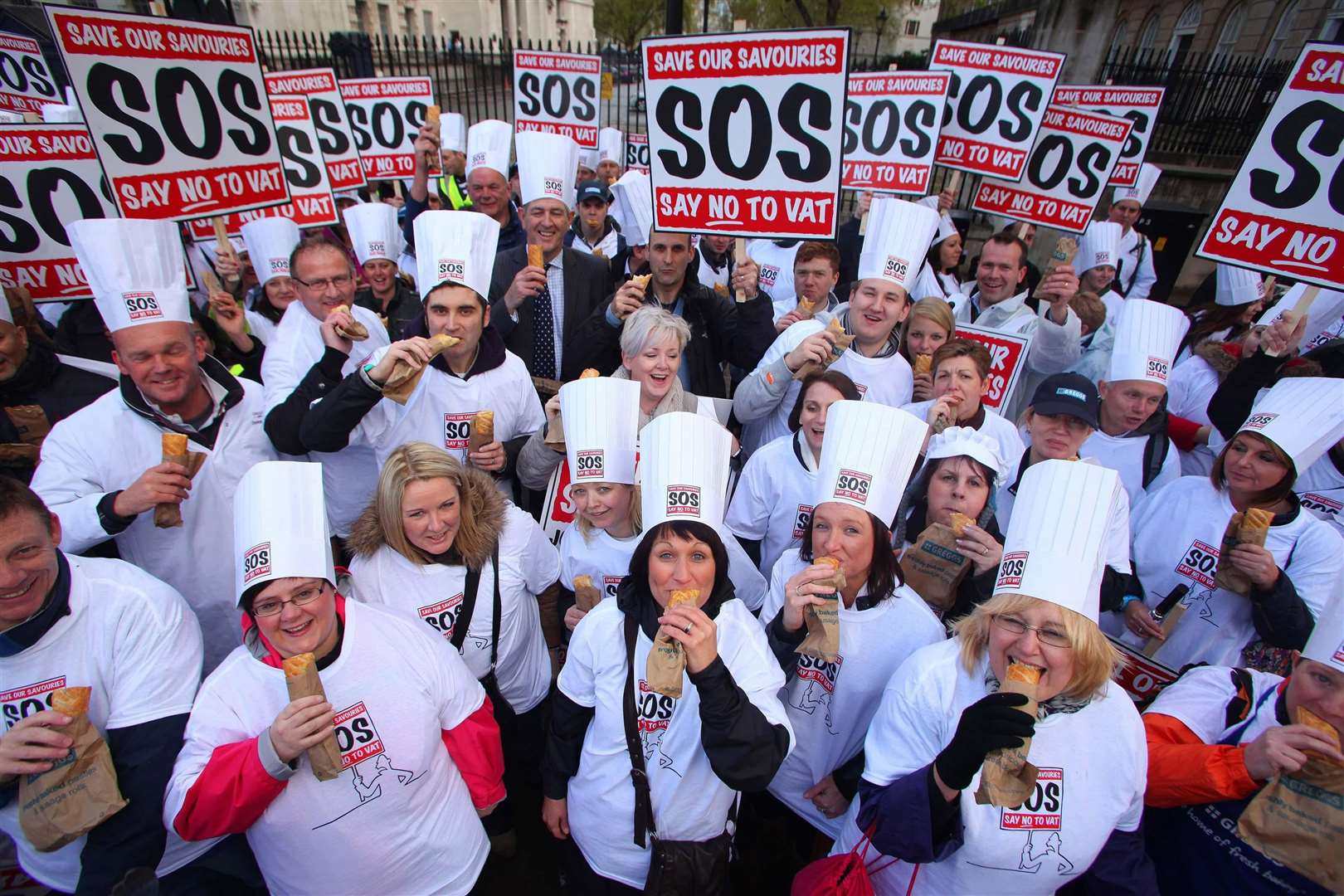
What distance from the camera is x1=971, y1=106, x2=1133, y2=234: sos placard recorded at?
6199 mm

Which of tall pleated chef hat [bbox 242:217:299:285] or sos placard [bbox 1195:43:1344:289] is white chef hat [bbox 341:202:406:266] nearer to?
tall pleated chef hat [bbox 242:217:299:285]

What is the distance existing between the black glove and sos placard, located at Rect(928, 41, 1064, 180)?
6.10 metres

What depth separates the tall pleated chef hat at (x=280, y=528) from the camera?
2354 millimetres

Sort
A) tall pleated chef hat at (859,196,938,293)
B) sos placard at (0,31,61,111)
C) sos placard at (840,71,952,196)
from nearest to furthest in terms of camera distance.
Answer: tall pleated chef hat at (859,196,938,293)
sos placard at (840,71,952,196)
sos placard at (0,31,61,111)

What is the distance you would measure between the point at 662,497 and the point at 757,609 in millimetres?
1121

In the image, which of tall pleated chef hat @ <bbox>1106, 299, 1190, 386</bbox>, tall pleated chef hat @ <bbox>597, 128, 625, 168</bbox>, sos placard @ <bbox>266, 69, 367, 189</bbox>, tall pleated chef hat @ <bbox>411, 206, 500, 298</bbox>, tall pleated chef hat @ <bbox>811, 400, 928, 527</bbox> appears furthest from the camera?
tall pleated chef hat @ <bbox>597, 128, 625, 168</bbox>

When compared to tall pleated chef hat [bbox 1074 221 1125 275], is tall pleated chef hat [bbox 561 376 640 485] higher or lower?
lower

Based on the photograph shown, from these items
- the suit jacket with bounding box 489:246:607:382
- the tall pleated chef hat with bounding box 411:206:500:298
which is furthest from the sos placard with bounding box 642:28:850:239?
the tall pleated chef hat with bounding box 411:206:500:298

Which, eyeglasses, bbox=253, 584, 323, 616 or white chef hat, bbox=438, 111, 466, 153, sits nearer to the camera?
eyeglasses, bbox=253, 584, 323, 616

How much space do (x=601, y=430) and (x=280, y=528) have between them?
1444mm

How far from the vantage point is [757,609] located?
11.2 ft

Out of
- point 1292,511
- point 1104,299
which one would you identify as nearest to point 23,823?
point 1292,511

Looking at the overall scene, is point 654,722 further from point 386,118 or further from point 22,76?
point 22,76

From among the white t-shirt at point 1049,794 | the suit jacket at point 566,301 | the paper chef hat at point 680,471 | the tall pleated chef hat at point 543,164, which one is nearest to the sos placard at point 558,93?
the tall pleated chef hat at point 543,164
